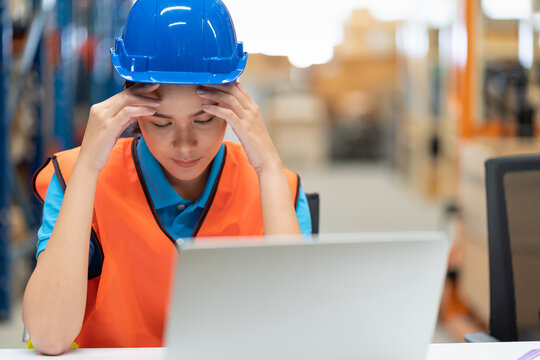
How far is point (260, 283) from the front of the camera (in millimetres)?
740

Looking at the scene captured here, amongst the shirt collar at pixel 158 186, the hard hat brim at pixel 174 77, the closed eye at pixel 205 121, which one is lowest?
the shirt collar at pixel 158 186

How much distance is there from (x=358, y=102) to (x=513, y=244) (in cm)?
1031

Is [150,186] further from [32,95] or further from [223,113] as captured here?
[32,95]

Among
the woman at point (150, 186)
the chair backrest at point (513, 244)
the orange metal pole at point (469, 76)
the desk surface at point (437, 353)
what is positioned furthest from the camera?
the orange metal pole at point (469, 76)

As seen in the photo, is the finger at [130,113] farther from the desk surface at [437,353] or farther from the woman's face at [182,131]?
the desk surface at [437,353]

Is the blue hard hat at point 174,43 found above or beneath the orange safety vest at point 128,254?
above

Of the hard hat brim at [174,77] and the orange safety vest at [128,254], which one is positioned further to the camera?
the orange safety vest at [128,254]

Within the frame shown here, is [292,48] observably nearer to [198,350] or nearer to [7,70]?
[7,70]

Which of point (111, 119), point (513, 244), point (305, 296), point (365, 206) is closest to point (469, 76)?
point (513, 244)

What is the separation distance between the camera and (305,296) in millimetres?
754

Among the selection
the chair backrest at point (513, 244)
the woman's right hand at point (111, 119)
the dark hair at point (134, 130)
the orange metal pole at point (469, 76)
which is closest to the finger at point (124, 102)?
the woman's right hand at point (111, 119)

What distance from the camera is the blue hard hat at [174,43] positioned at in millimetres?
1144

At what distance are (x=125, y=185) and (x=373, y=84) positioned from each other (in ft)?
35.2

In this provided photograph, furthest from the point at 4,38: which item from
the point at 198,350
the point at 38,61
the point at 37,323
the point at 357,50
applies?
the point at 357,50
